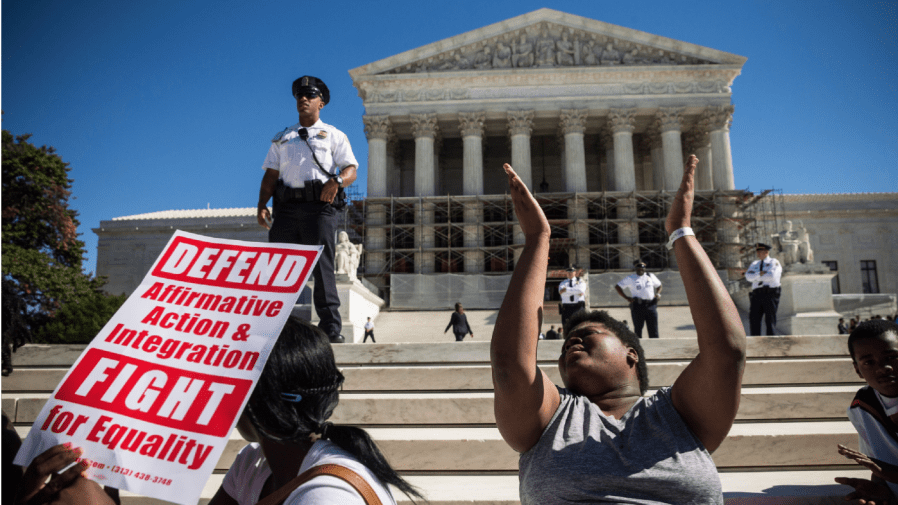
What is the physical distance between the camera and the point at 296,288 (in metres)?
1.71

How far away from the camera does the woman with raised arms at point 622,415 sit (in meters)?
1.86

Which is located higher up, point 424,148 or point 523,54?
point 523,54

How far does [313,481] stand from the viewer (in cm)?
137

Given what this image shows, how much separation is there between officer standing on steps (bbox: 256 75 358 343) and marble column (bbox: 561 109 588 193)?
112ft

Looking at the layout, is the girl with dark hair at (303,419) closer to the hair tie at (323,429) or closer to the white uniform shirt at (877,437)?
the hair tie at (323,429)

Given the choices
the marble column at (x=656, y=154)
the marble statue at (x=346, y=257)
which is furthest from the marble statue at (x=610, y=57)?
the marble statue at (x=346, y=257)

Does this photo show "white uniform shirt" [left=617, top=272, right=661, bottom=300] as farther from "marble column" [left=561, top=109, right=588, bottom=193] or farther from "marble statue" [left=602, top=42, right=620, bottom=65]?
"marble statue" [left=602, top=42, right=620, bottom=65]

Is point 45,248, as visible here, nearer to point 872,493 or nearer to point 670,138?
point 872,493

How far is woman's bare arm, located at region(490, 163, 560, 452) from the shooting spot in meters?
1.88

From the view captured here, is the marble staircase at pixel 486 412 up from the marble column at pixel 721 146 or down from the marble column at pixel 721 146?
down

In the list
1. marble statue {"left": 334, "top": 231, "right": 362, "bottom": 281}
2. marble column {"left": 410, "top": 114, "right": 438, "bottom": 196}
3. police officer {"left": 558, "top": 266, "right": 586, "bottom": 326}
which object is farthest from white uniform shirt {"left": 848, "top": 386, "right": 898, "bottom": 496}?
marble column {"left": 410, "top": 114, "right": 438, "bottom": 196}

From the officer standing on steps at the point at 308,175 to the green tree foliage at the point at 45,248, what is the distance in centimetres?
1757

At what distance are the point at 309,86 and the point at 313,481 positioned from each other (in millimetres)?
4369

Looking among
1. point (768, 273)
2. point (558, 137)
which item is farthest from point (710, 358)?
point (558, 137)
